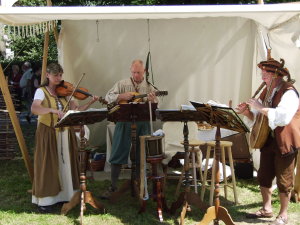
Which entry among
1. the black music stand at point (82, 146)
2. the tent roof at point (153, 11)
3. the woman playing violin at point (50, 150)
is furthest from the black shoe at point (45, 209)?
the tent roof at point (153, 11)

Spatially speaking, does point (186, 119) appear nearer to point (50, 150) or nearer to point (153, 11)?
point (153, 11)

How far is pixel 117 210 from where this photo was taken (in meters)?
4.68

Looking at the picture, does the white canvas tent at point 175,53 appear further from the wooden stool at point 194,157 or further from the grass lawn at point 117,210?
the grass lawn at point 117,210

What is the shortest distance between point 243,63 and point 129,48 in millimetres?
1871

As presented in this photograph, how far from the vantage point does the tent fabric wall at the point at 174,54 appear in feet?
21.9

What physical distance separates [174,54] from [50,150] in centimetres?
313

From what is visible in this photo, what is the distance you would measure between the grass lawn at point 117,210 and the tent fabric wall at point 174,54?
1875mm

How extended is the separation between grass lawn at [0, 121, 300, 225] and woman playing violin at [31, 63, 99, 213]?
0.73 feet

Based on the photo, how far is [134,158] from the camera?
189 inches

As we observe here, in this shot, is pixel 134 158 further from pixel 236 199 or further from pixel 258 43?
pixel 258 43

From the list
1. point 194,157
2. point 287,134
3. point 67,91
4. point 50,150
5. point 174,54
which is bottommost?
point 194,157

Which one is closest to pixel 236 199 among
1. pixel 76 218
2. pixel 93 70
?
pixel 76 218

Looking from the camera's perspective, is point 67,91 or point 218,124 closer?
point 218,124

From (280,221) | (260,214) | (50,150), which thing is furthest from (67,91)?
(280,221)
